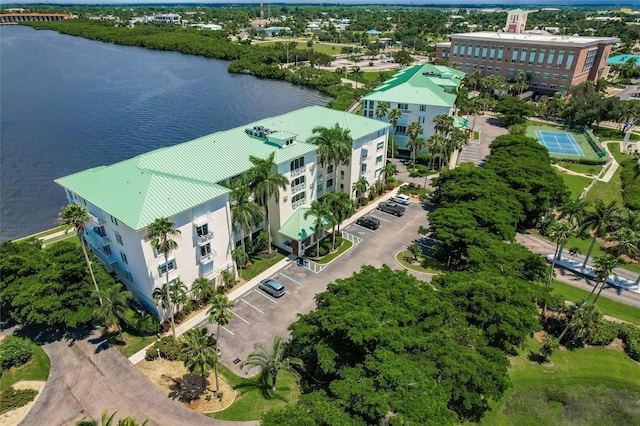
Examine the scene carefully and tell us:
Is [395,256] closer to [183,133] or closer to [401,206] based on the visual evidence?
[401,206]

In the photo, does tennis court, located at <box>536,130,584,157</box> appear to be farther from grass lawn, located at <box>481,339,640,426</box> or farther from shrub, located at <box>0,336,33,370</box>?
shrub, located at <box>0,336,33,370</box>

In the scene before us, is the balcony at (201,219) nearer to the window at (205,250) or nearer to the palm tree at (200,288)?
the window at (205,250)

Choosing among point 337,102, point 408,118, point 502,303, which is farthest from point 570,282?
point 337,102

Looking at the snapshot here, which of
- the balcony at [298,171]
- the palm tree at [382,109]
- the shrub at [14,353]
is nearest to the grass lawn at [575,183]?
the palm tree at [382,109]

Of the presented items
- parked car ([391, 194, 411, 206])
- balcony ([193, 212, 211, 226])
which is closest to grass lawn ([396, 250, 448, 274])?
parked car ([391, 194, 411, 206])

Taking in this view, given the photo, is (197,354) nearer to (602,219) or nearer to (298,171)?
(298,171)

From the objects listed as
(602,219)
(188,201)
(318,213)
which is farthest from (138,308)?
(602,219)

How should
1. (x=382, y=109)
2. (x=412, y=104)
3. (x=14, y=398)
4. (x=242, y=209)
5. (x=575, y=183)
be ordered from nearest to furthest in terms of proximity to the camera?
(x=14, y=398) < (x=242, y=209) < (x=575, y=183) < (x=382, y=109) < (x=412, y=104)
